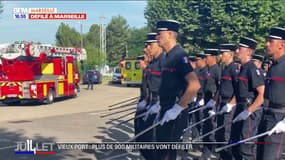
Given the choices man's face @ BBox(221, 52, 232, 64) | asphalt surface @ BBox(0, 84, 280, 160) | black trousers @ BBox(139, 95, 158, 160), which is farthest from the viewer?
asphalt surface @ BBox(0, 84, 280, 160)

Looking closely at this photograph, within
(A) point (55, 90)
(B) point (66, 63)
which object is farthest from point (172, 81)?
(B) point (66, 63)

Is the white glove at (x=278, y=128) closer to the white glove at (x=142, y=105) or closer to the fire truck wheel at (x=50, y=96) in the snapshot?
the white glove at (x=142, y=105)

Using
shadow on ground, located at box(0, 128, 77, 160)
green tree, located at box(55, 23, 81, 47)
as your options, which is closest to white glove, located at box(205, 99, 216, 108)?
shadow on ground, located at box(0, 128, 77, 160)

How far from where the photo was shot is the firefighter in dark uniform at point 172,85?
5.52 m

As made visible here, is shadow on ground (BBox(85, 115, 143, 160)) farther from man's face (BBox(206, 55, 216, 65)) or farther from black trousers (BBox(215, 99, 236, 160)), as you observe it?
man's face (BBox(206, 55, 216, 65))

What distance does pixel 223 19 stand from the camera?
34.8 meters

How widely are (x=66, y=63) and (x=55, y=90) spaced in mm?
2391

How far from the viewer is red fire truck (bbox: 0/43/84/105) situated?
76.1 ft

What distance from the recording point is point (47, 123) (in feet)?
52.4

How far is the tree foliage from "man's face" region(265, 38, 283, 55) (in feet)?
94.2

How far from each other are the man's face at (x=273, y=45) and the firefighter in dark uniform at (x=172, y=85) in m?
1.16

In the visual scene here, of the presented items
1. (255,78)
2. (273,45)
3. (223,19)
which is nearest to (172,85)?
(273,45)

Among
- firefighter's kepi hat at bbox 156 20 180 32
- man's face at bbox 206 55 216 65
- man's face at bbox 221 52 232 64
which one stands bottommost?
man's face at bbox 206 55 216 65

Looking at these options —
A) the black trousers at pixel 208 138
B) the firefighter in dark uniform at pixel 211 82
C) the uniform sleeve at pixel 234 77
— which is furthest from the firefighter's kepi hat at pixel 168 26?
the firefighter in dark uniform at pixel 211 82
